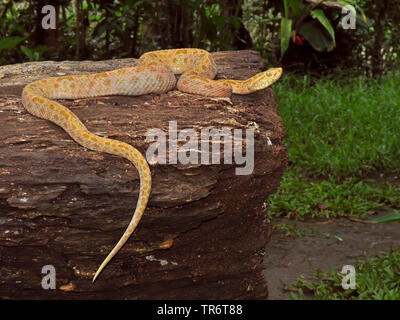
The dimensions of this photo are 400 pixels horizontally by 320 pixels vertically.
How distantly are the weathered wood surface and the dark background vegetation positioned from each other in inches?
217

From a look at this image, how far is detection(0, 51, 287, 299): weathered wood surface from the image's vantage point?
10.4 ft

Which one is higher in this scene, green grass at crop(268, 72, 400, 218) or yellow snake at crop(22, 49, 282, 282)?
yellow snake at crop(22, 49, 282, 282)

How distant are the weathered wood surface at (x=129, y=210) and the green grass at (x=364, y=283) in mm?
801

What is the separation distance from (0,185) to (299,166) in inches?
181

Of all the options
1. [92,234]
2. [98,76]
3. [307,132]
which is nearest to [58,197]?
[92,234]

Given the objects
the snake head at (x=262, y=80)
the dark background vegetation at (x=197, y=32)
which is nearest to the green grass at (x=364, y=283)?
the snake head at (x=262, y=80)

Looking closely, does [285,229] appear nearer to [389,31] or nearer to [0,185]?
[0,185]

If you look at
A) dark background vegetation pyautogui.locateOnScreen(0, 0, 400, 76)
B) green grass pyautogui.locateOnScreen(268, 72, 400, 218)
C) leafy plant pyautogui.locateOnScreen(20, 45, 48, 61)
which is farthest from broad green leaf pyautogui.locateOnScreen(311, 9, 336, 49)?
leafy plant pyautogui.locateOnScreen(20, 45, 48, 61)

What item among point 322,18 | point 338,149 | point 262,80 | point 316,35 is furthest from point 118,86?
point 316,35

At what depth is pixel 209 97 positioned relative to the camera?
4164mm

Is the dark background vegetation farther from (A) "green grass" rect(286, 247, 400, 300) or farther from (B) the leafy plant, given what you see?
(A) "green grass" rect(286, 247, 400, 300)

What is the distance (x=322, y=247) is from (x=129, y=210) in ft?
8.98

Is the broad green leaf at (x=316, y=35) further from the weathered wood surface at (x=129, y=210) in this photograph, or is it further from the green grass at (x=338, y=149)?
the weathered wood surface at (x=129, y=210)

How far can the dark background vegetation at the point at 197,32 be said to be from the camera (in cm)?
934
